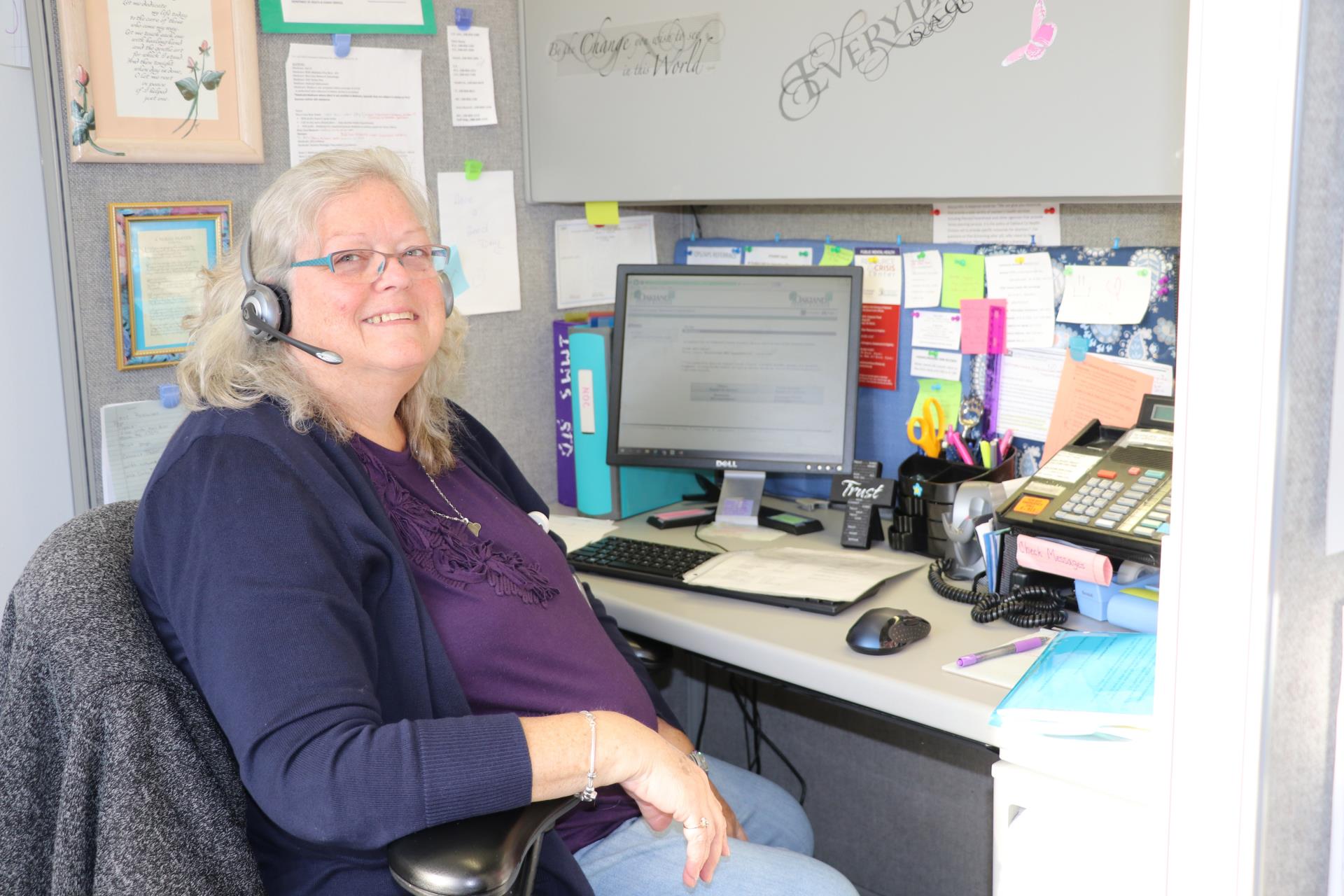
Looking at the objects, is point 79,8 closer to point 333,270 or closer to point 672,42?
point 333,270

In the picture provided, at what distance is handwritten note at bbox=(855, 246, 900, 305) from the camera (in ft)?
5.81

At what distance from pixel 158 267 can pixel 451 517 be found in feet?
1.79

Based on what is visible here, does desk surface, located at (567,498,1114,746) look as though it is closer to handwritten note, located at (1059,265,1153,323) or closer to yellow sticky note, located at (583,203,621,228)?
handwritten note, located at (1059,265,1153,323)

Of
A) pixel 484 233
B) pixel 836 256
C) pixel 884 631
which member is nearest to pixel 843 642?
pixel 884 631

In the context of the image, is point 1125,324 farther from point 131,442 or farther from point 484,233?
point 131,442

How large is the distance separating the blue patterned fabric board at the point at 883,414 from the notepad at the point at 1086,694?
785mm

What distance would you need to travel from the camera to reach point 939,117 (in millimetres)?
1382

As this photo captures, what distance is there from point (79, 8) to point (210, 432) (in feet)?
2.08

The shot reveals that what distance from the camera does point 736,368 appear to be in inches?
69.5

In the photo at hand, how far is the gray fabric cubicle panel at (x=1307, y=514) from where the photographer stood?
0.49 m

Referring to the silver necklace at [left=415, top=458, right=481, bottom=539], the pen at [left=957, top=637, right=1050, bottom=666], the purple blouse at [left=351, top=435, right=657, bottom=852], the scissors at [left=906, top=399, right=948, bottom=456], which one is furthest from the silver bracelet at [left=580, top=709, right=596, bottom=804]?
the scissors at [left=906, top=399, right=948, bottom=456]

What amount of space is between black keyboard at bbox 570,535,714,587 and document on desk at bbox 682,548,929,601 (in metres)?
0.02

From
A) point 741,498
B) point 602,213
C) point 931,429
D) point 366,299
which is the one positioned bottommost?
point 741,498

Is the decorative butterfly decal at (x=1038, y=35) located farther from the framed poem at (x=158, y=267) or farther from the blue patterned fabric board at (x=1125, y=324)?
the framed poem at (x=158, y=267)
